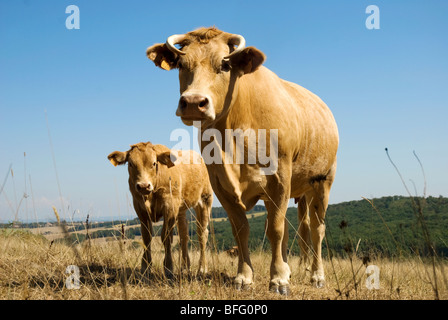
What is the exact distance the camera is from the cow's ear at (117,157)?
7.61 m

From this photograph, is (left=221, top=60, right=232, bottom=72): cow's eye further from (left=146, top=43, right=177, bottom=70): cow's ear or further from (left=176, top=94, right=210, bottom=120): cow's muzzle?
(left=146, top=43, right=177, bottom=70): cow's ear

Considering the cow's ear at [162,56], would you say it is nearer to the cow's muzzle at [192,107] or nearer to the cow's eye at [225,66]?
the cow's eye at [225,66]

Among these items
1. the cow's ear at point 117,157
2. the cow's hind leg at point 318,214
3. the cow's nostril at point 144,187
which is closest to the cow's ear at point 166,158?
the cow's ear at point 117,157

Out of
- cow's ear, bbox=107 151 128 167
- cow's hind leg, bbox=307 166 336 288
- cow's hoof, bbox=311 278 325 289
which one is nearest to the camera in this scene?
cow's hoof, bbox=311 278 325 289

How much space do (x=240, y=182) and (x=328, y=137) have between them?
2.27 m

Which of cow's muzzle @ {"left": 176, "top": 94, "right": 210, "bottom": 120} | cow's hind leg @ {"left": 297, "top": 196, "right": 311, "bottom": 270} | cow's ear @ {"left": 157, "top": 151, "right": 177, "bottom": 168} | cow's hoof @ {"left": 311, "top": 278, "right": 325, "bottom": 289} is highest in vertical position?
cow's muzzle @ {"left": 176, "top": 94, "right": 210, "bottom": 120}

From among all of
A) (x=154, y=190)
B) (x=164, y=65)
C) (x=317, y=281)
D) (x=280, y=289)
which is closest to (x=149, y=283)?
(x=280, y=289)

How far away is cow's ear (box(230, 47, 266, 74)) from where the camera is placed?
177 inches

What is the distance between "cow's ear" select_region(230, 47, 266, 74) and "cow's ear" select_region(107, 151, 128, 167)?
12.7 ft

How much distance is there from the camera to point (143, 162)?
7.51m

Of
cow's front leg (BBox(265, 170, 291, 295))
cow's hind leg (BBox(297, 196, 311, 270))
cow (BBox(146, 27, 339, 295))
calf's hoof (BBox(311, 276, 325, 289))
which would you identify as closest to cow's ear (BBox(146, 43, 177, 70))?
cow (BBox(146, 27, 339, 295))

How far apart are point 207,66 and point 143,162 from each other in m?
3.69

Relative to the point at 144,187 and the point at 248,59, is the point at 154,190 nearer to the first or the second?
the point at 144,187
